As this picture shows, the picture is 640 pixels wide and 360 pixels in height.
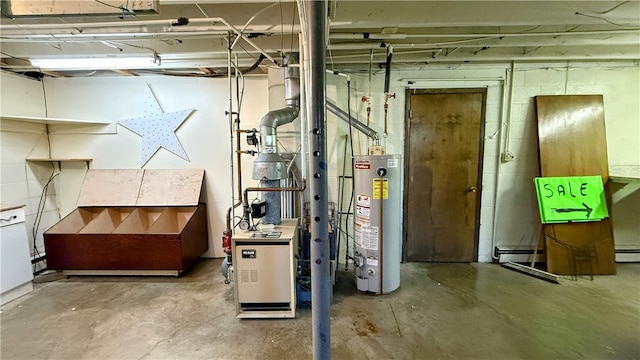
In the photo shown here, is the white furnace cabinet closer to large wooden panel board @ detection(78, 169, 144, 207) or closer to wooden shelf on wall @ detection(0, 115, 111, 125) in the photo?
large wooden panel board @ detection(78, 169, 144, 207)

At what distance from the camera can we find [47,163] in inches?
137

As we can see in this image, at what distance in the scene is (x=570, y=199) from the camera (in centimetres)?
307

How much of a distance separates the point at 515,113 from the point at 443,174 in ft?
3.53

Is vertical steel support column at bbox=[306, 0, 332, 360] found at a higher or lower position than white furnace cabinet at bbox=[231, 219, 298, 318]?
higher

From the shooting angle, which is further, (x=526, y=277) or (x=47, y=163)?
(x=47, y=163)

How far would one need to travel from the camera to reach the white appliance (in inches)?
101

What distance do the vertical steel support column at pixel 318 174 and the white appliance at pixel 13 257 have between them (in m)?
3.11

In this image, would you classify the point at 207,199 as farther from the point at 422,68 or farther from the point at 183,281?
the point at 422,68

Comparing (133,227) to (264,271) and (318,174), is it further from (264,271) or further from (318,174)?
(318,174)

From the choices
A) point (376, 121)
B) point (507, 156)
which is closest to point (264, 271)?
point (376, 121)

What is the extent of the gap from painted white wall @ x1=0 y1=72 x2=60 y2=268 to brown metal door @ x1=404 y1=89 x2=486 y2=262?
4308 mm

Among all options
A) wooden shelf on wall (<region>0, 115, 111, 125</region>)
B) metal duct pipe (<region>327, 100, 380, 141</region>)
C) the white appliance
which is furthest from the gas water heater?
the white appliance

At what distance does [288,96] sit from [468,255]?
2816 millimetres

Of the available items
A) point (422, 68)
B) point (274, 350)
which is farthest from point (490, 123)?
point (274, 350)
